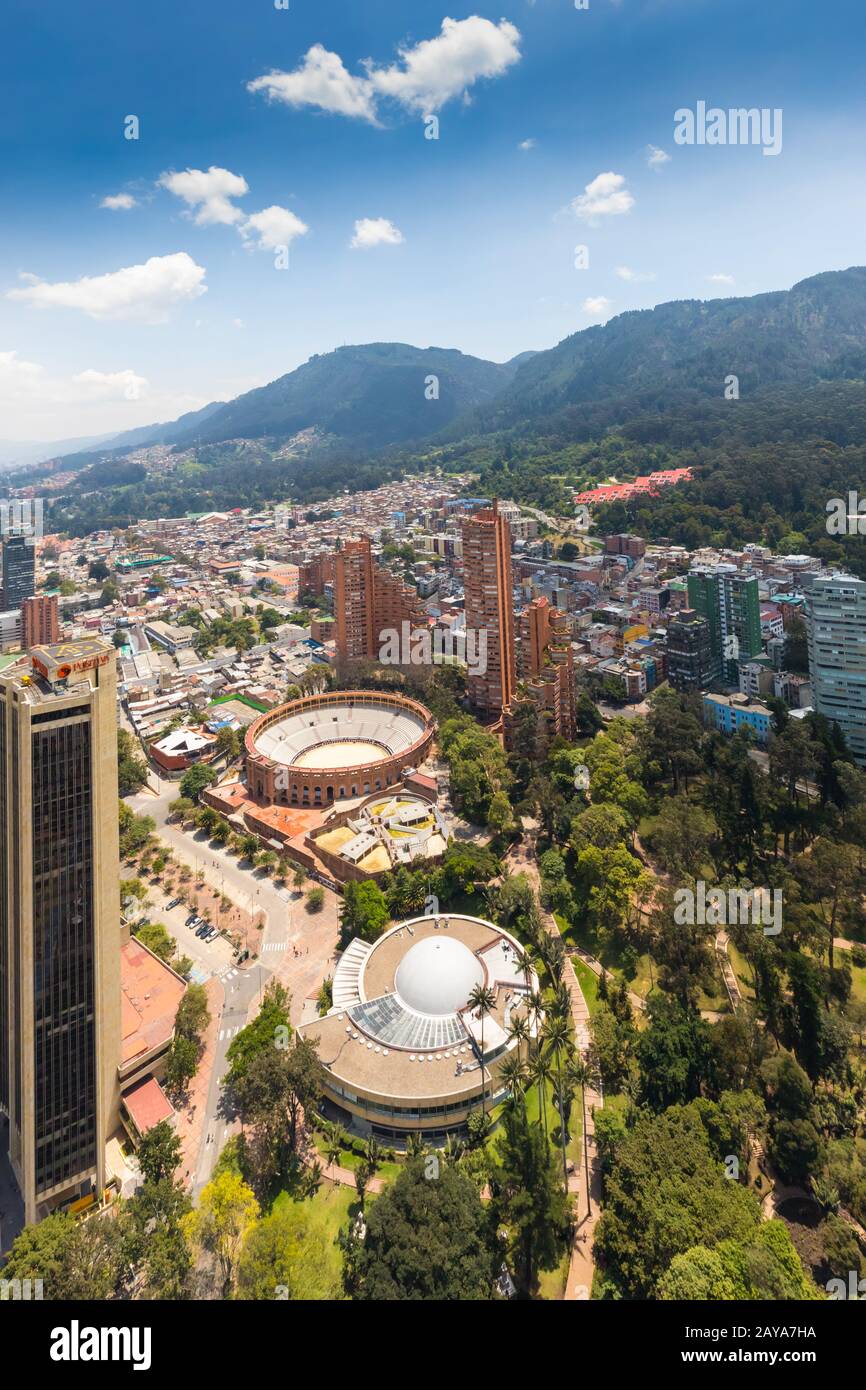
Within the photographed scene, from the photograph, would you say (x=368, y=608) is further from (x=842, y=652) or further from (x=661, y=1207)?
(x=661, y=1207)

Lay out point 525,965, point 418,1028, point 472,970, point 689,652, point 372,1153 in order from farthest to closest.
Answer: point 689,652, point 472,970, point 418,1028, point 525,965, point 372,1153

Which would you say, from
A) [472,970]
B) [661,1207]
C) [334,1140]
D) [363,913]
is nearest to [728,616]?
[363,913]

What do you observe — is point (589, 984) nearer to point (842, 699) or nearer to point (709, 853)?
point (709, 853)

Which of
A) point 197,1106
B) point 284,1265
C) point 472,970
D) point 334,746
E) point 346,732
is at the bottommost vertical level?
point 197,1106

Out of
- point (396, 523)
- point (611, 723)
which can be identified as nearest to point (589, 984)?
point (611, 723)

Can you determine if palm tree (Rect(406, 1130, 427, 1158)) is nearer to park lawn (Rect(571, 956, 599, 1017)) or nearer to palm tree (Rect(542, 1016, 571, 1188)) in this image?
palm tree (Rect(542, 1016, 571, 1188))
